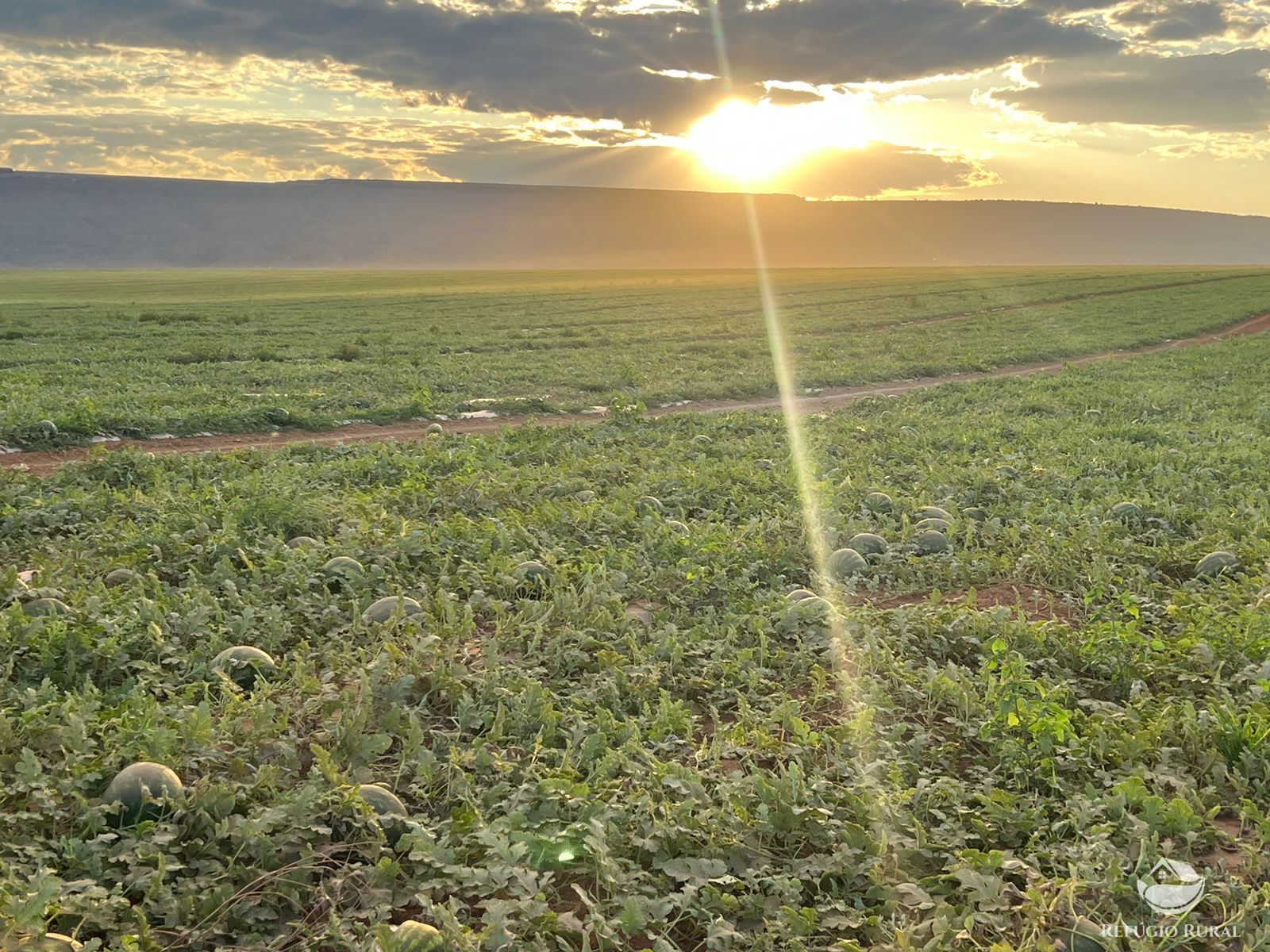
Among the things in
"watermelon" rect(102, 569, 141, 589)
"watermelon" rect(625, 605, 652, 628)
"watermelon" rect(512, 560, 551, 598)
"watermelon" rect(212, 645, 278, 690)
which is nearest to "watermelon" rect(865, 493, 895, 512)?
"watermelon" rect(625, 605, 652, 628)

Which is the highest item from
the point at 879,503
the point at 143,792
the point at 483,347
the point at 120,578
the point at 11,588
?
the point at 483,347

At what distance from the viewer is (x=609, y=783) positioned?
4125mm

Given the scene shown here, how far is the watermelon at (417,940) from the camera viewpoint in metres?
3.06

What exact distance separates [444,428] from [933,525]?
9.37 meters

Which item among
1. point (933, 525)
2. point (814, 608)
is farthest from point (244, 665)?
point (933, 525)

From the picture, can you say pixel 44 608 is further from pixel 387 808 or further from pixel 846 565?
pixel 846 565

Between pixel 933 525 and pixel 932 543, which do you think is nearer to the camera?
pixel 932 543

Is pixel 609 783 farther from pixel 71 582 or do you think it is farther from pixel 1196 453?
pixel 1196 453

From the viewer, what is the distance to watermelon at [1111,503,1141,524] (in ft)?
27.5

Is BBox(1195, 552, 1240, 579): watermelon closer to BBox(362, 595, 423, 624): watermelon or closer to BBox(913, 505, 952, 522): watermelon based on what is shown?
BBox(913, 505, 952, 522): watermelon

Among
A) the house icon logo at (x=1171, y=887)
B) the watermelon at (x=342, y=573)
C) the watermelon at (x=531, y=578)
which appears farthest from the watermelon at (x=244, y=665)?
the house icon logo at (x=1171, y=887)

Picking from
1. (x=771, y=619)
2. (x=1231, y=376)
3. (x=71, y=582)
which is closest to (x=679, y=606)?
(x=771, y=619)

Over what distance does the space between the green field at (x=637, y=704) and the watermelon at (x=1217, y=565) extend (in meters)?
0.18

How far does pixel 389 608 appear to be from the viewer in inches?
239
